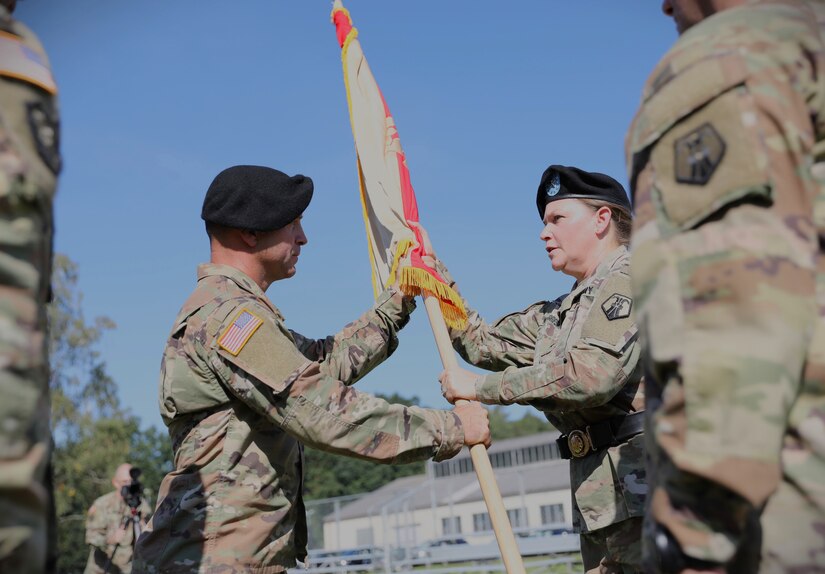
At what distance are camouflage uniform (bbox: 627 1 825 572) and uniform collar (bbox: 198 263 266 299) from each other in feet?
7.59

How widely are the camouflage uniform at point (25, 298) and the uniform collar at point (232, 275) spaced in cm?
206

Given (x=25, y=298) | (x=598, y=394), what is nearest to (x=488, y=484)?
(x=598, y=394)

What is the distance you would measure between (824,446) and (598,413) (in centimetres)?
214

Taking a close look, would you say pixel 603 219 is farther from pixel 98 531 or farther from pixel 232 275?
pixel 98 531

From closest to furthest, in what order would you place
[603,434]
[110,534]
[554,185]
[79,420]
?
[603,434] < [554,185] < [110,534] < [79,420]

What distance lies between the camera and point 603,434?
400 cm

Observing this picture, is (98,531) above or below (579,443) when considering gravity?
below

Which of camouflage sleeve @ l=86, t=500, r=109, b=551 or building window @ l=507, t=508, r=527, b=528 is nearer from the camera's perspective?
camouflage sleeve @ l=86, t=500, r=109, b=551

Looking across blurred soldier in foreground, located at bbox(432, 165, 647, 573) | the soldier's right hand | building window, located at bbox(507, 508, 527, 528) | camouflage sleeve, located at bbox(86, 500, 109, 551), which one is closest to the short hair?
blurred soldier in foreground, located at bbox(432, 165, 647, 573)

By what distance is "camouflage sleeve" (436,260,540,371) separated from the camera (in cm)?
505

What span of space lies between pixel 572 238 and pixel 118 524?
1125cm

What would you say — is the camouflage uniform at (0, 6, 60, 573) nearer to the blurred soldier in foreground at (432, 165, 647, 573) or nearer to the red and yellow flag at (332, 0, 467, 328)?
the blurred soldier in foreground at (432, 165, 647, 573)

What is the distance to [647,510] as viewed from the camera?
2068mm

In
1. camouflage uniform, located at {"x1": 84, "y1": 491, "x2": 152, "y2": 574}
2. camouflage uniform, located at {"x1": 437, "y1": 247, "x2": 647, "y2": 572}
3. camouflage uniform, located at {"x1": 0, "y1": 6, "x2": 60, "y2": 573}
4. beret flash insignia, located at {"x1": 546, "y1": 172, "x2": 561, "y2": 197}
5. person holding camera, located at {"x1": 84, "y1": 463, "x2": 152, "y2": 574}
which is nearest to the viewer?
camouflage uniform, located at {"x1": 0, "y1": 6, "x2": 60, "y2": 573}
